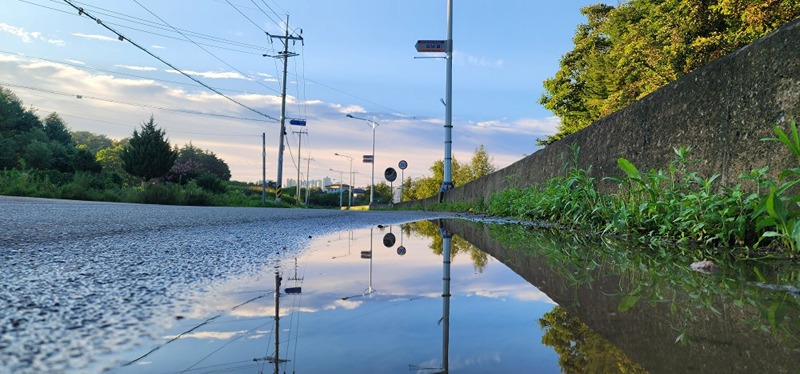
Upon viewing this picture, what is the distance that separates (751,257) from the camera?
2.94 metres

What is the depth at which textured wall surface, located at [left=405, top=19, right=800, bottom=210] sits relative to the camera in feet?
11.5

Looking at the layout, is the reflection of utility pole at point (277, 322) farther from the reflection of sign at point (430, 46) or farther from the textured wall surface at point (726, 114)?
the reflection of sign at point (430, 46)

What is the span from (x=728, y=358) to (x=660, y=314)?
1.59 feet

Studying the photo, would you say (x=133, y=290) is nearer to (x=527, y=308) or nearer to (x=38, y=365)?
(x=38, y=365)

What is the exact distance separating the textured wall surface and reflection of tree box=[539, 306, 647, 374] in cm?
280

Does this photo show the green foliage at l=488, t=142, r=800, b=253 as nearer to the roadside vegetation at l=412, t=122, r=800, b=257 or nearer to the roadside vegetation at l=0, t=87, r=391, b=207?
the roadside vegetation at l=412, t=122, r=800, b=257

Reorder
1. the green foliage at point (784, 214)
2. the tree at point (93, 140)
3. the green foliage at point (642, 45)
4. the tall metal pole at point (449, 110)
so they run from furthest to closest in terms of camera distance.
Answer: the tree at point (93, 140)
the tall metal pole at point (449, 110)
the green foliage at point (642, 45)
the green foliage at point (784, 214)

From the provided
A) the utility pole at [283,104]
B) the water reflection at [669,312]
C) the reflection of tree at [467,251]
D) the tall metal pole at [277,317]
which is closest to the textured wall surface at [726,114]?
the water reflection at [669,312]

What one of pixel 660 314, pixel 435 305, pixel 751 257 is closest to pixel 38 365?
pixel 435 305

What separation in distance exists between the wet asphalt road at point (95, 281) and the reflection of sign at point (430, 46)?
789 inches

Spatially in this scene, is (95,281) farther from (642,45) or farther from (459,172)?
(459,172)

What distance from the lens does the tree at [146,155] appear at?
47.2m

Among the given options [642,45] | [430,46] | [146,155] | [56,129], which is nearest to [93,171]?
[146,155]

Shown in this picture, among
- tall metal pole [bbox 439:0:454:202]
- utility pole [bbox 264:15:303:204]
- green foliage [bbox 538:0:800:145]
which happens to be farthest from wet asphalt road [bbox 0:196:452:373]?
utility pole [bbox 264:15:303:204]
